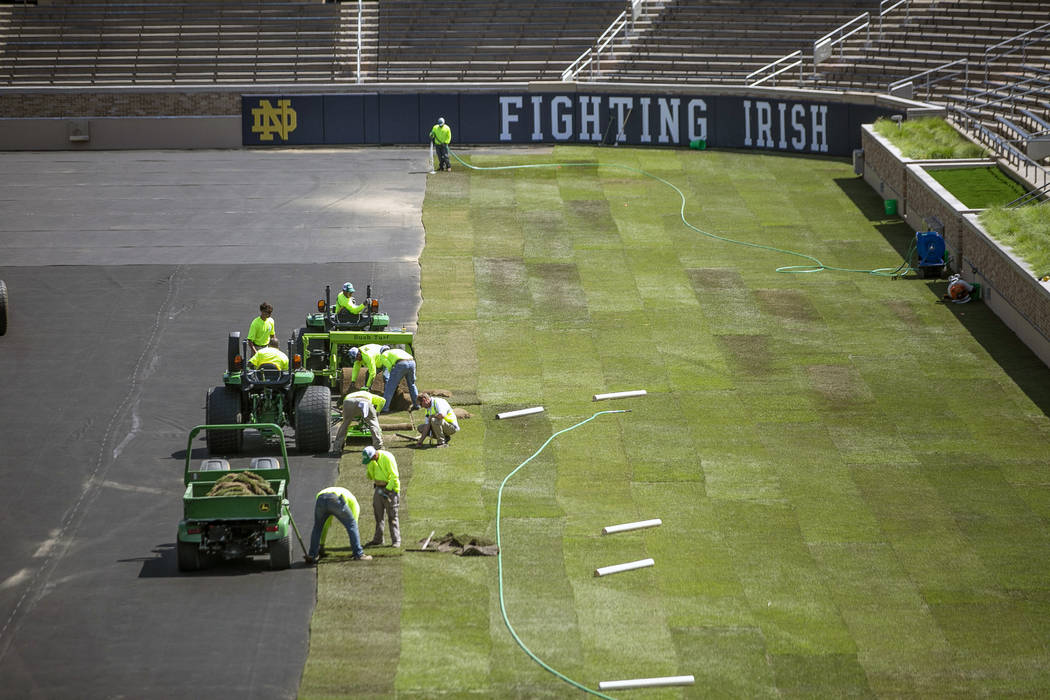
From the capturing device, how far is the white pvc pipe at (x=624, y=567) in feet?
61.4

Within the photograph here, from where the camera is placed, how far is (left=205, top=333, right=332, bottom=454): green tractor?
2273 cm

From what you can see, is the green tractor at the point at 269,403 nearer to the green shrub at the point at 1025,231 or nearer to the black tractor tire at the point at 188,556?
the black tractor tire at the point at 188,556

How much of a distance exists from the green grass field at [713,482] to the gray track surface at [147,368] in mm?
1096

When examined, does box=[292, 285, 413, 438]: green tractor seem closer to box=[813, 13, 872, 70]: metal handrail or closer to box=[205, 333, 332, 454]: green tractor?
box=[205, 333, 332, 454]: green tractor

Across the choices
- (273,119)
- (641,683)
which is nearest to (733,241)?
(273,119)

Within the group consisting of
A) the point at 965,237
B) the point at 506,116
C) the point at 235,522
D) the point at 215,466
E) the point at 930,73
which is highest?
the point at 930,73

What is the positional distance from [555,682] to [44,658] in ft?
20.6

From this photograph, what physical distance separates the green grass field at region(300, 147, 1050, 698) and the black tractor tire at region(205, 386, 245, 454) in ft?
6.44

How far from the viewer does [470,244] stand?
3581cm

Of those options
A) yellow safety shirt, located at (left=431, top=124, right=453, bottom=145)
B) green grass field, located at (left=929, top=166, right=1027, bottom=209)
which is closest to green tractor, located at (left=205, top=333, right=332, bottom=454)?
green grass field, located at (left=929, top=166, right=1027, bottom=209)

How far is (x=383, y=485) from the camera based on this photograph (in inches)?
760

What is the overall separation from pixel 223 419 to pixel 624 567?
7.84 m

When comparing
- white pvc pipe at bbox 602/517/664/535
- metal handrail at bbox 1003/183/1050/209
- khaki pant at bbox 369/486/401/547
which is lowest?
white pvc pipe at bbox 602/517/664/535

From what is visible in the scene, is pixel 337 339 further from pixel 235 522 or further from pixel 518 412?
pixel 235 522
